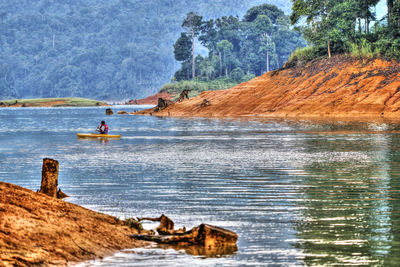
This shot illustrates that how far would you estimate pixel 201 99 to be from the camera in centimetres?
8700

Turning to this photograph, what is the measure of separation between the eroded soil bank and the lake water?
42 centimetres

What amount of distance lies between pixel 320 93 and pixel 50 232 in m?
62.0

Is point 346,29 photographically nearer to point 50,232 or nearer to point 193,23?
point 50,232

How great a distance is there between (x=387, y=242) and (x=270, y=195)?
5498 millimetres

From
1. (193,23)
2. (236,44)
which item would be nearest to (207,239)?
(193,23)

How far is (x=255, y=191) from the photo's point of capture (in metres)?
17.2

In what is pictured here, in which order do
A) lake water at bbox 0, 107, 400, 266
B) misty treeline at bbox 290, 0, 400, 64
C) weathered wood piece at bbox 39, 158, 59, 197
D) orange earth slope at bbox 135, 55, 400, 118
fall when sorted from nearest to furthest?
lake water at bbox 0, 107, 400, 266 → weathered wood piece at bbox 39, 158, 59, 197 → orange earth slope at bbox 135, 55, 400, 118 → misty treeline at bbox 290, 0, 400, 64

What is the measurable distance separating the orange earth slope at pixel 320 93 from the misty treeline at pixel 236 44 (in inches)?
3125

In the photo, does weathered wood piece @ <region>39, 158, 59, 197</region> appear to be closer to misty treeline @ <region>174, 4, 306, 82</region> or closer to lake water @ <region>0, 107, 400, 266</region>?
lake water @ <region>0, 107, 400, 266</region>

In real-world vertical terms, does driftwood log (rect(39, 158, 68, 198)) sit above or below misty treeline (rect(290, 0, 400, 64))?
below

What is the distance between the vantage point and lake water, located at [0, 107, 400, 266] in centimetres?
1073

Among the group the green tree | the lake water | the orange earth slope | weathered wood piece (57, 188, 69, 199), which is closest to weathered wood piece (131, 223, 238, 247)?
the lake water

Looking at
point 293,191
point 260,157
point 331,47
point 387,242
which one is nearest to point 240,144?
point 260,157

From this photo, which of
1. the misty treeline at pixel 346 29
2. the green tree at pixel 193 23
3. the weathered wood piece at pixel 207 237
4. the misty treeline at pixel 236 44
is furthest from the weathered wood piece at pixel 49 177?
the green tree at pixel 193 23
